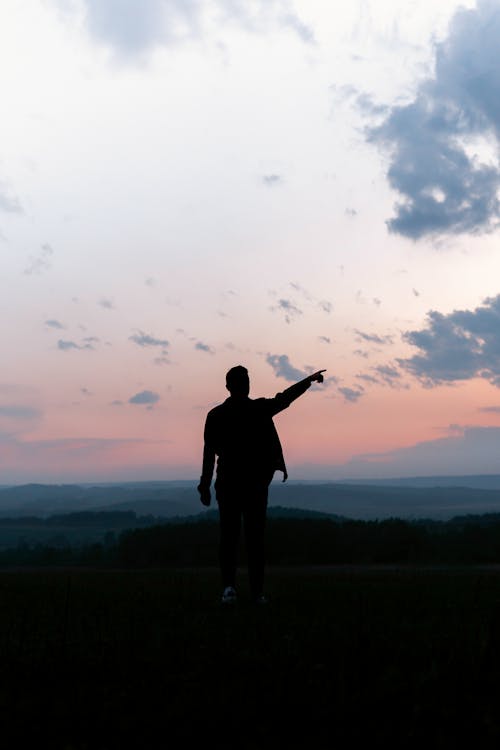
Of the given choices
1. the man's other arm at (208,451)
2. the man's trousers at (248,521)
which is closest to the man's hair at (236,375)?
the man's other arm at (208,451)

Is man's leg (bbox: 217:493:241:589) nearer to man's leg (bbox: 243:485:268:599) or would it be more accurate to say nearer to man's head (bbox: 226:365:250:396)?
man's leg (bbox: 243:485:268:599)

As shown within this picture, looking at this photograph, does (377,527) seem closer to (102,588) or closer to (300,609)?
(102,588)

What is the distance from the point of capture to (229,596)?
8953 mm

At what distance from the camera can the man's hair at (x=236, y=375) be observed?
9.30 metres

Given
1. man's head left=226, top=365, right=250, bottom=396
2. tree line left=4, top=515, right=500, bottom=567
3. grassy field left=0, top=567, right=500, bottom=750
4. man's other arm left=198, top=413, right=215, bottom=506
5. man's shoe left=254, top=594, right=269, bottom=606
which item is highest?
man's head left=226, top=365, right=250, bottom=396

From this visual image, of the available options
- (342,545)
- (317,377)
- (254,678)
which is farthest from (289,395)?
(342,545)

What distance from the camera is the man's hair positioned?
30.5 feet

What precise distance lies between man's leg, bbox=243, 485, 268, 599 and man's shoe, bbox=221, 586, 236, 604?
0.78 ft

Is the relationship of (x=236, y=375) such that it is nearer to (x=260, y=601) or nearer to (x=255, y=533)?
(x=255, y=533)

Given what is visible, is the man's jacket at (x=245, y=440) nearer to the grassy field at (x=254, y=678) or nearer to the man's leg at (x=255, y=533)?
the man's leg at (x=255, y=533)

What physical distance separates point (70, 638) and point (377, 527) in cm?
3473

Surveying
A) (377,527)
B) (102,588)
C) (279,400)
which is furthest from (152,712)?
(377,527)

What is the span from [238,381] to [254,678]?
4859mm

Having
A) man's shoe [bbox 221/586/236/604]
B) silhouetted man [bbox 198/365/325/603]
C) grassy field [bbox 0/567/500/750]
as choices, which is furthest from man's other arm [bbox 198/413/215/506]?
grassy field [bbox 0/567/500/750]
